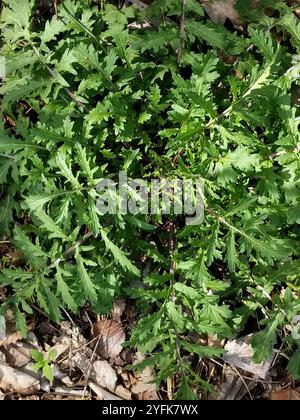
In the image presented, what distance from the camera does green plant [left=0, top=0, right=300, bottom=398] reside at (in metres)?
2.60

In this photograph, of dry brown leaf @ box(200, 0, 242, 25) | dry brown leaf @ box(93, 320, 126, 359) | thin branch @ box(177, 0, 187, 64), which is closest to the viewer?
thin branch @ box(177, 0, 187, 64)

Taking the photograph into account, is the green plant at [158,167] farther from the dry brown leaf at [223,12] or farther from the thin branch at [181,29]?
the dry brown leaf at [223,12]

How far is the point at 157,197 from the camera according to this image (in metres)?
2.85

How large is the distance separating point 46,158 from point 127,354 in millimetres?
1322

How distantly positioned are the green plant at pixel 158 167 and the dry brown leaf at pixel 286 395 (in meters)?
0.25

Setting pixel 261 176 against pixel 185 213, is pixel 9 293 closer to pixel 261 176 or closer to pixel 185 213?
pixel 185 213

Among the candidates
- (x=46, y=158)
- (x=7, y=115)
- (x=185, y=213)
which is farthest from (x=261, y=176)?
(x=7, y=115)

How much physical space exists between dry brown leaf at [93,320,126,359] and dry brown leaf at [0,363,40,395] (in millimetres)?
458

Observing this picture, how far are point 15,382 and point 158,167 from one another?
160 cm

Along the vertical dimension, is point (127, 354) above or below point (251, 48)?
below

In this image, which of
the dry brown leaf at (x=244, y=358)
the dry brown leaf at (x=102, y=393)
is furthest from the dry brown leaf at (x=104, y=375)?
the dry brown leaf at (x=244, y=358)

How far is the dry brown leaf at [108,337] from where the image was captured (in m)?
3.25

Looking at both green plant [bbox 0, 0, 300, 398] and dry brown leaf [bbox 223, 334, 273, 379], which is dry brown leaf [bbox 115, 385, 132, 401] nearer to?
green plant [bbox 0, 0, 300, 398]

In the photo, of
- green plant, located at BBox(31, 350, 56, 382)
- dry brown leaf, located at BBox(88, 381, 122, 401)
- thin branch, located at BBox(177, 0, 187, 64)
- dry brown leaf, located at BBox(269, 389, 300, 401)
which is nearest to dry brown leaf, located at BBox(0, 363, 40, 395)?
green plant, located at BBox(31, 350, 56, 382)
